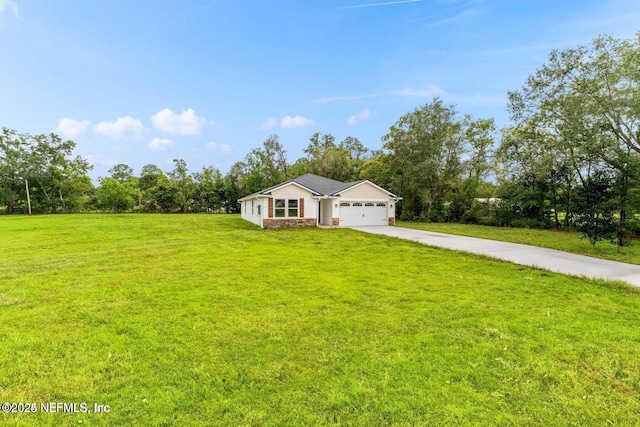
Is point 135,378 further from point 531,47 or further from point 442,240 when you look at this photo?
point 531,47

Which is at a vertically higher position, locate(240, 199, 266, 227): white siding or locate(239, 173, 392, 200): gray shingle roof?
locate(239, 173, 392, 200): gray shingle roof

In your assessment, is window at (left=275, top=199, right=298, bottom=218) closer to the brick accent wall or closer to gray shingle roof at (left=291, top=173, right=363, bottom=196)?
the brick accent wall

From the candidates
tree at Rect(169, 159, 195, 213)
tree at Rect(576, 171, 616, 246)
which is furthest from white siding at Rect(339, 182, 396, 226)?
tree at Rect(169, 159, 195, 213)

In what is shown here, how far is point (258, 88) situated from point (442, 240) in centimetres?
1722

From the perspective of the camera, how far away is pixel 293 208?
1739cm

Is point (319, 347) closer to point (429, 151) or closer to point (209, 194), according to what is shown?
point (429, 151)

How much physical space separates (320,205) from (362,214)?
287cm

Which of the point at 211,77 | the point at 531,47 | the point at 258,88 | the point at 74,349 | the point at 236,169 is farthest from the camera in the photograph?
the point at 236,169

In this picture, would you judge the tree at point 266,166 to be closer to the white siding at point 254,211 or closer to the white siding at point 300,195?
the white siding at point 254,211

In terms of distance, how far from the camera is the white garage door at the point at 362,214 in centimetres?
1859

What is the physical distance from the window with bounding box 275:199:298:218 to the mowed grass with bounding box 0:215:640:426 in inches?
403

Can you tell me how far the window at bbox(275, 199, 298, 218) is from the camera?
17.0 metres

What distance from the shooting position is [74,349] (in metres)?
3.31

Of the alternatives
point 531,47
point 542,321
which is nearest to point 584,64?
point 531,47
